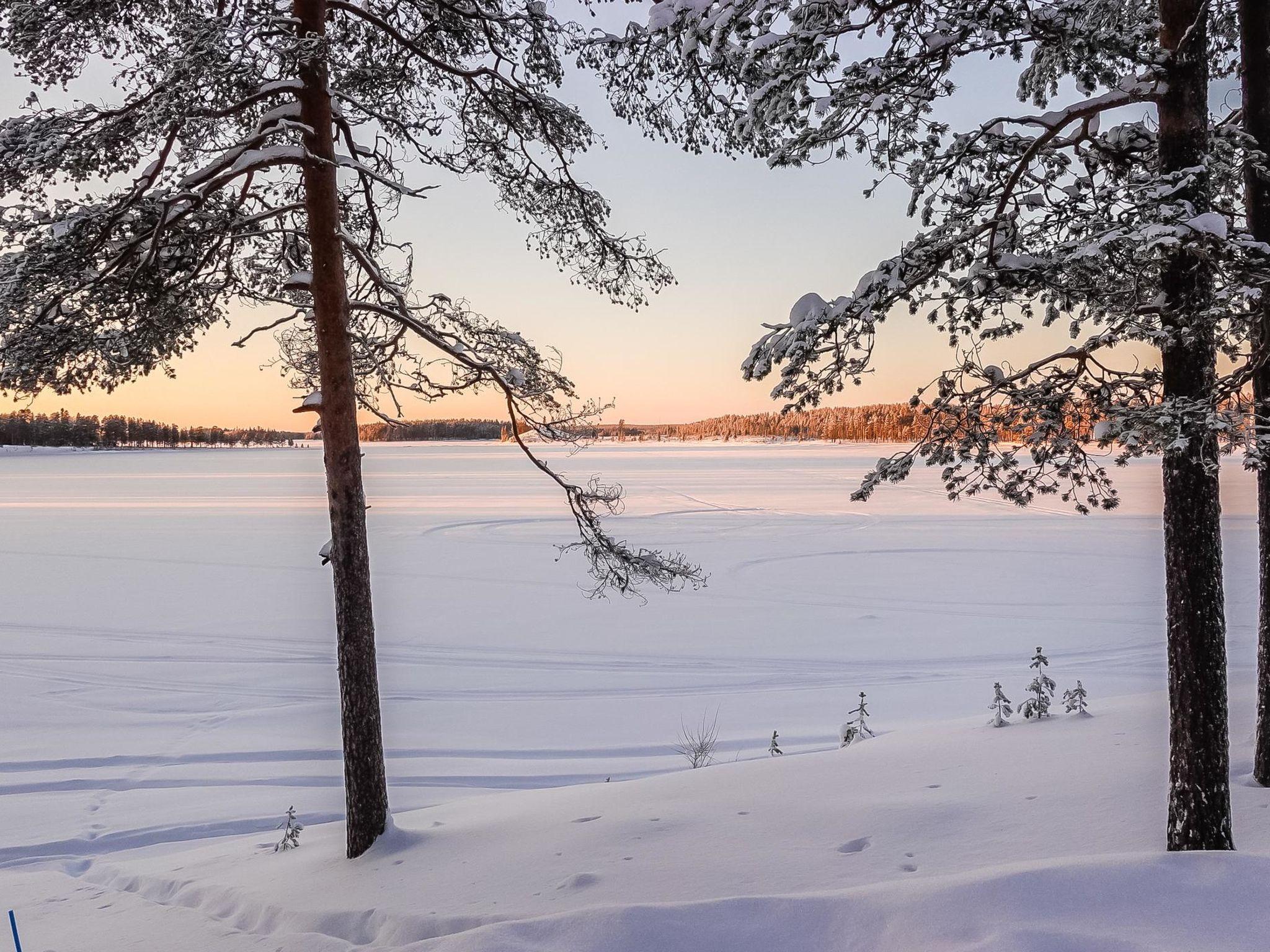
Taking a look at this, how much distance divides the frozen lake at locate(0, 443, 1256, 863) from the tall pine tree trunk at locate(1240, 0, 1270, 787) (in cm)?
463

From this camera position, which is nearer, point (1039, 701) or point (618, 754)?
point (1039, 701)

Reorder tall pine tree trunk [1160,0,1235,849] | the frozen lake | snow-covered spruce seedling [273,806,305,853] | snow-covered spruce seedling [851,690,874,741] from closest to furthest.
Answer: tall pine tree trunk [1160,0,1235,849]
snow-covered spruce seedling [273,806,305,853]
snow-covered spruce seedling [851,690,874,741]
the frozen lake

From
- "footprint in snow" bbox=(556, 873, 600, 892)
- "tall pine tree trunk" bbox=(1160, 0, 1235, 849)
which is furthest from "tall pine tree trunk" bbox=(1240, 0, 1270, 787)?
"footprint in snow" bbox=(556, 873, 600, 892)

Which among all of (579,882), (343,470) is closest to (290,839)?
(343,470)

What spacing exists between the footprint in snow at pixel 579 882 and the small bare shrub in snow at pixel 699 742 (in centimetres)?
352

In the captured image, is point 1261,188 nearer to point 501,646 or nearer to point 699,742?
point 699,742

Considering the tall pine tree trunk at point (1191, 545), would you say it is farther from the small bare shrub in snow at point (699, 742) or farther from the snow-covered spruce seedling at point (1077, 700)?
the small bare shrub in snow at point (699, 742)

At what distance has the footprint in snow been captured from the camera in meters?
4.73

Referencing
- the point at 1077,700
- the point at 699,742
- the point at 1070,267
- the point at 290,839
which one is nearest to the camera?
the point at 1070,267

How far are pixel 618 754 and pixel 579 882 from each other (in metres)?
4.77

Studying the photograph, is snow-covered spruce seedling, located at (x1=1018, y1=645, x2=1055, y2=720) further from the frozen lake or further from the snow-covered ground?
the frozen lake

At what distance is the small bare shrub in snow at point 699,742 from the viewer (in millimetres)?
8789

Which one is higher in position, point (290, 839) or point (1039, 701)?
point (1039, 701)

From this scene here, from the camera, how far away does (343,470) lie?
6020mm
